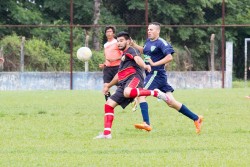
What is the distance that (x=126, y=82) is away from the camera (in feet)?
36.3

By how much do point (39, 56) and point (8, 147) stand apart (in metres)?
24.7

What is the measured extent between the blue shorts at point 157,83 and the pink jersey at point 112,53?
11.8 ft

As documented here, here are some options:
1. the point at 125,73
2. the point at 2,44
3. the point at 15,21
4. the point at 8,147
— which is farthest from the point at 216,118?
the point at 15,21

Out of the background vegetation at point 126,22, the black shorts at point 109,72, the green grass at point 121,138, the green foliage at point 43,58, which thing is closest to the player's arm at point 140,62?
the green grass at point 121,138

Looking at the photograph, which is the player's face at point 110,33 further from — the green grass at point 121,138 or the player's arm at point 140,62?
the player's arm at point 140,62

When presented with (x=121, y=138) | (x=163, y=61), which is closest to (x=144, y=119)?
(x=163, y=61)

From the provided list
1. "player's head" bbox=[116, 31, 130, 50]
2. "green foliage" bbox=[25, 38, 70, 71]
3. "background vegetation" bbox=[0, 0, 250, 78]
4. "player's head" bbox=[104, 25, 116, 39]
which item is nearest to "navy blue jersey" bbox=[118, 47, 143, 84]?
"player's head" bbox=[116, 31, 130, 50]

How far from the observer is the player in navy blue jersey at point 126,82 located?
10664mm

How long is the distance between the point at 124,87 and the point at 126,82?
0.33 ft

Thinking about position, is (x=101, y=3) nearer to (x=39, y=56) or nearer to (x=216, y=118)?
(x=39, y=56)

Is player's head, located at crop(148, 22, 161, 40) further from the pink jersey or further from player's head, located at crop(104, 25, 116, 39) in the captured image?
the pink jersey

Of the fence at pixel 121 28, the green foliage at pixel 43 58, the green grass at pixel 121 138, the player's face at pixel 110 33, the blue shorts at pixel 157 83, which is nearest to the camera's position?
the green grass at pixel 121 138

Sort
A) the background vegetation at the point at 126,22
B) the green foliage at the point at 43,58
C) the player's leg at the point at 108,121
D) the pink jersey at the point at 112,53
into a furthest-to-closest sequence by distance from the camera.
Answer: the background vegetation at the point at 126,22
the green foliage at the point at 43,58
the pink jersey at the point at 112,53
the player's leg at the point at 108,121

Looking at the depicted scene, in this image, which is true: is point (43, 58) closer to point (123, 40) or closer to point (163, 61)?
point (163, 61)
